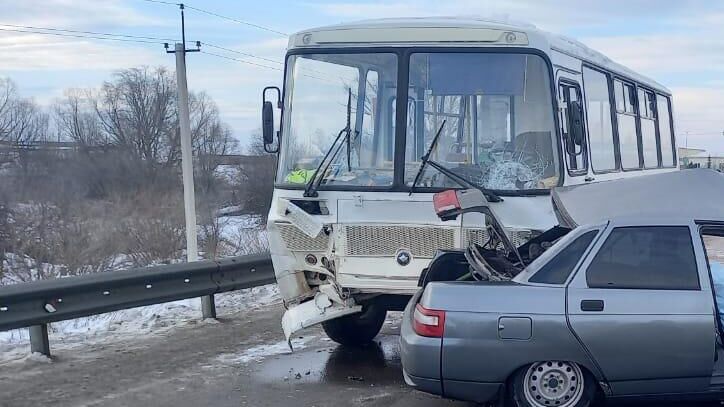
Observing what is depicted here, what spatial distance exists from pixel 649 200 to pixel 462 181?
178 cm

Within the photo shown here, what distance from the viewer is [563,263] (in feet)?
18.3

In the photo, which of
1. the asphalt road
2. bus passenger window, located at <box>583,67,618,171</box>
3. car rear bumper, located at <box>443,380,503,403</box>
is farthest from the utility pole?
car rear bumper, located at <box>443,380,503,403</box>

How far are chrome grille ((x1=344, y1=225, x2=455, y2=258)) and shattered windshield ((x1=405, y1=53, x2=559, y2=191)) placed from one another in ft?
1.35

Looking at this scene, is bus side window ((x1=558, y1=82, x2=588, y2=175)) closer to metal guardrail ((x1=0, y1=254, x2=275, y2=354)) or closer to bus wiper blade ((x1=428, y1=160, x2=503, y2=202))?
bus wiper blade ((x1=428, y1=160, x2=503, y2=202))

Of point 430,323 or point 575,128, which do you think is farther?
point 575,128

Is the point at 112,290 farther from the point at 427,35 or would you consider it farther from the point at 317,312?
the point at 427,35

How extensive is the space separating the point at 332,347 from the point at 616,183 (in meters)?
3.77

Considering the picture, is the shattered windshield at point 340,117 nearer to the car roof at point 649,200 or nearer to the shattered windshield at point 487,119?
the shattered windshield at point 487,119

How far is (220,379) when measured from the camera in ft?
24.5

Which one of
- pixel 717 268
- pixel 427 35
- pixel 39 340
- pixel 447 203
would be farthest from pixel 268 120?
pixel 717 268

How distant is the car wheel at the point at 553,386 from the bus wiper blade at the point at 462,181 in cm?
189

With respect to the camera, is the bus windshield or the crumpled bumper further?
the crumpled bumper

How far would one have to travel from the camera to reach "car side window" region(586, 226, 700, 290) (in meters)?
5.52

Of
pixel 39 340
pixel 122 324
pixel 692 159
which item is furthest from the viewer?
pixel 692 159
